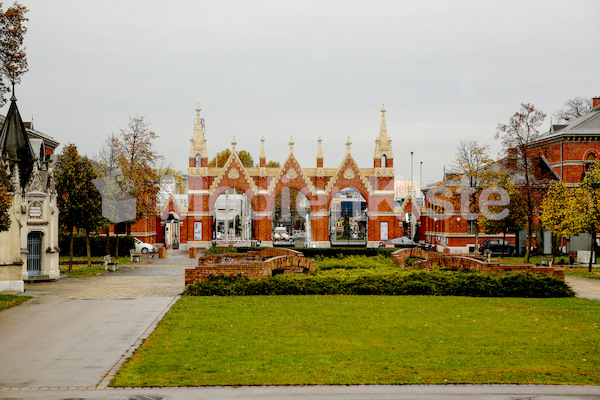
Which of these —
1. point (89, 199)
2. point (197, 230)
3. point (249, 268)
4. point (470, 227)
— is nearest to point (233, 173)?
point (197, 230)

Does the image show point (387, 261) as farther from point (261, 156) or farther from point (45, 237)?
point (261, 156)

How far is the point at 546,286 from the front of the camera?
1875 cm

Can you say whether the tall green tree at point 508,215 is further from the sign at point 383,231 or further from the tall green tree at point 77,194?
the tall green tree at point 77,194

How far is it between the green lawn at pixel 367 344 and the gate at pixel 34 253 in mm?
10950

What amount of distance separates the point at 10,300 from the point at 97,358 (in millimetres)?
9374

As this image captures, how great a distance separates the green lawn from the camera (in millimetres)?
9125

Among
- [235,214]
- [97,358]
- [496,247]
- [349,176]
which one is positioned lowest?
[97,358]

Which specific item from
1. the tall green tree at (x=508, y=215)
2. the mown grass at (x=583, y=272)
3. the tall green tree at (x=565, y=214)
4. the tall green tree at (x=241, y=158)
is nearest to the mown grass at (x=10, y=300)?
the mown grass at (x=583, y=272)

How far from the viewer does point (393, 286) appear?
19.2 meters

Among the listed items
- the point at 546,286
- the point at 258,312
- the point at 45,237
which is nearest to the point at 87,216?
the point at 45,237

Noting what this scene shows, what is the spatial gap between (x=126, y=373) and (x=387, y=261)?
1863cm

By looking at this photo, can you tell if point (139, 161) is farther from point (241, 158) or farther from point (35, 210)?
point (241, 158)

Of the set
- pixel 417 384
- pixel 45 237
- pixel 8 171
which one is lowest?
pixel 417 384

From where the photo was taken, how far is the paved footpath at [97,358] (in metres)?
8.29
